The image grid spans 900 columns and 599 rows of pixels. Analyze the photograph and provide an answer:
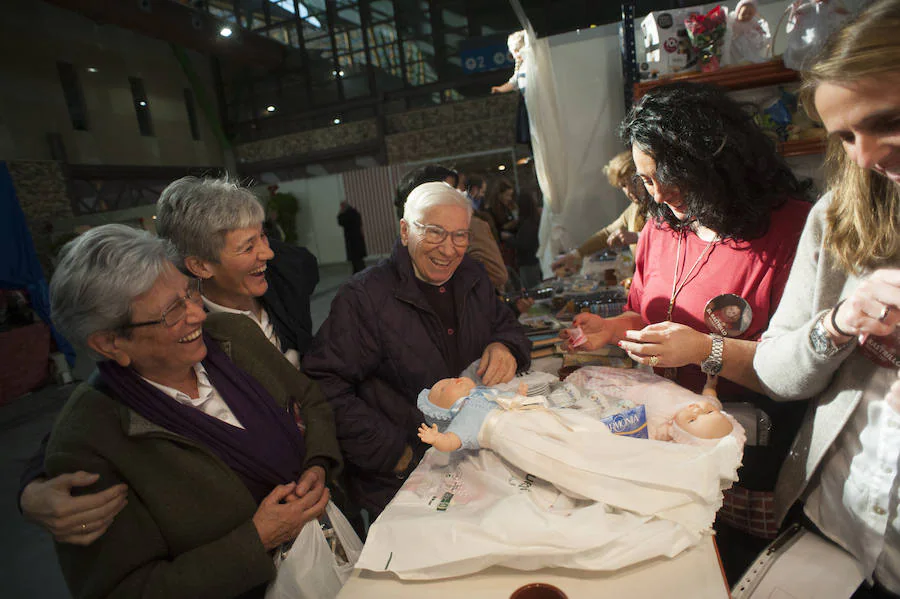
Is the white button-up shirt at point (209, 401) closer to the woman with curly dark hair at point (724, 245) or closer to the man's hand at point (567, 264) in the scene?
the woman with curly dark hair at point (724, 245)

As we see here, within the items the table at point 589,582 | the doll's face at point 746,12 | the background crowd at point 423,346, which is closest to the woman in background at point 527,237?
the doll's face at point 746,12

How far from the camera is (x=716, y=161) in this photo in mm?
1733

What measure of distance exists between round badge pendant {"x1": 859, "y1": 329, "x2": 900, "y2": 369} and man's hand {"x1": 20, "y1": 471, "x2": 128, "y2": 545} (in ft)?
6.45

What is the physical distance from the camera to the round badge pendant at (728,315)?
1.69 m

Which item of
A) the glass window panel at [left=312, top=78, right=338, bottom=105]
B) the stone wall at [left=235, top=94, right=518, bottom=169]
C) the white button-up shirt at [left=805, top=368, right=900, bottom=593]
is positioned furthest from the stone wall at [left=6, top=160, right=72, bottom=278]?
the white button-up shirt at [left=805, top=368, right=900, bottom=593]

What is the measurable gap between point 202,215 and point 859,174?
2.15 metres

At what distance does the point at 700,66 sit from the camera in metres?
3.32

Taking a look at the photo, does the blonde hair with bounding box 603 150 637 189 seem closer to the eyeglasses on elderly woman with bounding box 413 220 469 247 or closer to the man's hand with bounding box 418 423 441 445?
the eyeglasses on elderly woman with bounding box 413 220 469 247

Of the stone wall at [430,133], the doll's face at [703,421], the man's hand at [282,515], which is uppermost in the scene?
the stone wall at [430,133]

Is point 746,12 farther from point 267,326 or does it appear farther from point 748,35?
point 267,326

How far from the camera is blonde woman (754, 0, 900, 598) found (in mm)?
953

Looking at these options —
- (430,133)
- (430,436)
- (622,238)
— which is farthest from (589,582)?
(430,133)

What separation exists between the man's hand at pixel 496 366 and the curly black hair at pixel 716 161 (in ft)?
2.90

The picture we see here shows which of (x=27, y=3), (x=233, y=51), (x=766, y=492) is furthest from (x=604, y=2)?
(x=766, y=492)
